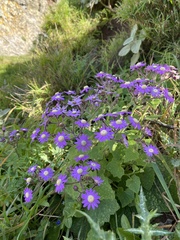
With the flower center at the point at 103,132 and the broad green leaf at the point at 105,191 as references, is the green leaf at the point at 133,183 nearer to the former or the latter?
the broad green leaf at the point at 105,191

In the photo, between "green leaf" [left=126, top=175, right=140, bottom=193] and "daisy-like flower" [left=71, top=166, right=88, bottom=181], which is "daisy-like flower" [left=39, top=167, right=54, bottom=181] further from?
"green leaf" [left=126, top=175, right=140, bottom=193]

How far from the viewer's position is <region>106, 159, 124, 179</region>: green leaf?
3.20 feet

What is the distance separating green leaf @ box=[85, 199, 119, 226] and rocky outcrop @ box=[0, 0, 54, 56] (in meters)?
3.75

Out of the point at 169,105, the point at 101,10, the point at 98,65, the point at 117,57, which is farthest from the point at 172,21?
the point at 101,10

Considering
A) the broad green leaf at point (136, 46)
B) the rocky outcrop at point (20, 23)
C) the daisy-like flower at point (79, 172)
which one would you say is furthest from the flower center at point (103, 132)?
the rocky outcrop at point (20, 23)

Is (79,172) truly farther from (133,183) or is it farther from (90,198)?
(133,183)

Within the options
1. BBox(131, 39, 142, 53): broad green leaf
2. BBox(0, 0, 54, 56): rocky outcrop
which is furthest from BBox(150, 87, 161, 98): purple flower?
BBox(0, 0, 54, 56): rocky outcrop

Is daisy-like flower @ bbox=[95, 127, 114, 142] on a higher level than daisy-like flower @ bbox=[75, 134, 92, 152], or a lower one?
higher

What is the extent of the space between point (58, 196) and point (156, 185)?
0.38m

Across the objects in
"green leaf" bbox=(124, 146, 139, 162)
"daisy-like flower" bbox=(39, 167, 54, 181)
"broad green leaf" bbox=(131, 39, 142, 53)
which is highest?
"daisy-like flower" bbox=(39, 167, 54, 181)

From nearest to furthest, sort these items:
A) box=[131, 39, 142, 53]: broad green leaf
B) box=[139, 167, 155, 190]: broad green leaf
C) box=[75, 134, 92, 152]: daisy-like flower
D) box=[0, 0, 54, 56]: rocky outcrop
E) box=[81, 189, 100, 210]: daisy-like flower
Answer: box=[81, 189, 100, 210]: daisy-like flower, box=[75, 134, 92, 152]: daisy-like flower, box=[139, 167, 155, 190]: broad green leaf, box=[131, 39, 142, 53]: broad green leaf, box=[0, 0, 54, 56]: rocky outcrop

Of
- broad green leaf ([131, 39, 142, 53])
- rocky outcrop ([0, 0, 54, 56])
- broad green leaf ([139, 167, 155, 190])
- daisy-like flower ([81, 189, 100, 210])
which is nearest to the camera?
daisy-like flower ([81, 189, 100, 210])

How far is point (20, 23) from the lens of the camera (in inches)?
191

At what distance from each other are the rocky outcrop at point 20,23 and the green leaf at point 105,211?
3748 mm
